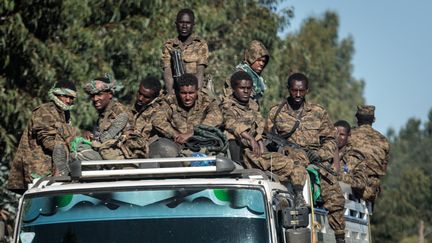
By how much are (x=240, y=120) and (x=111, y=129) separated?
1.21 m

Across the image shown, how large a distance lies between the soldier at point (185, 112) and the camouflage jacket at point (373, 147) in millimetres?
3791

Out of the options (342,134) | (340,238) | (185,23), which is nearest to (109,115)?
(185,23)

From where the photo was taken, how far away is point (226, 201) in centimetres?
784

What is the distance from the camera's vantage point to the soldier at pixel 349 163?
12.1 metres

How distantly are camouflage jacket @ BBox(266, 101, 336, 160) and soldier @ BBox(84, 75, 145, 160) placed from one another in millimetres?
1681

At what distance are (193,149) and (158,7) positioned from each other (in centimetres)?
1090

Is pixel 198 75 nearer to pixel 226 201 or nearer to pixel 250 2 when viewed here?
pixel 226 201

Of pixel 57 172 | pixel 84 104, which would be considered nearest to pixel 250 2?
pixel 84 104

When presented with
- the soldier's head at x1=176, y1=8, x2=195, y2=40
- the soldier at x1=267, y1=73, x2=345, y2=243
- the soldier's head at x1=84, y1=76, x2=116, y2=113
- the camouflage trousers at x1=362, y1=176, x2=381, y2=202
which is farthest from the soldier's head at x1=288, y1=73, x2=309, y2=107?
the soldier's head at x1=84, y1=76, x2=116, y2=113

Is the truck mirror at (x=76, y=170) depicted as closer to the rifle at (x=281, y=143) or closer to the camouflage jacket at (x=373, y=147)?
the rifle at (x=281, y=143)

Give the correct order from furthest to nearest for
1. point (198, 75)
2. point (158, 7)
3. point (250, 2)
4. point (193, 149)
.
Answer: point (250, 2) < point (158, 7) < point (198, 75) < point (193, 149)

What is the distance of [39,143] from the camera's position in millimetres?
10164

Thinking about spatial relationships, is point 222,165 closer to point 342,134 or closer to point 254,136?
point 254,136

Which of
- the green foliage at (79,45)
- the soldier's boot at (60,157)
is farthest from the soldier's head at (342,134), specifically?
the green foliage at (79,45)
